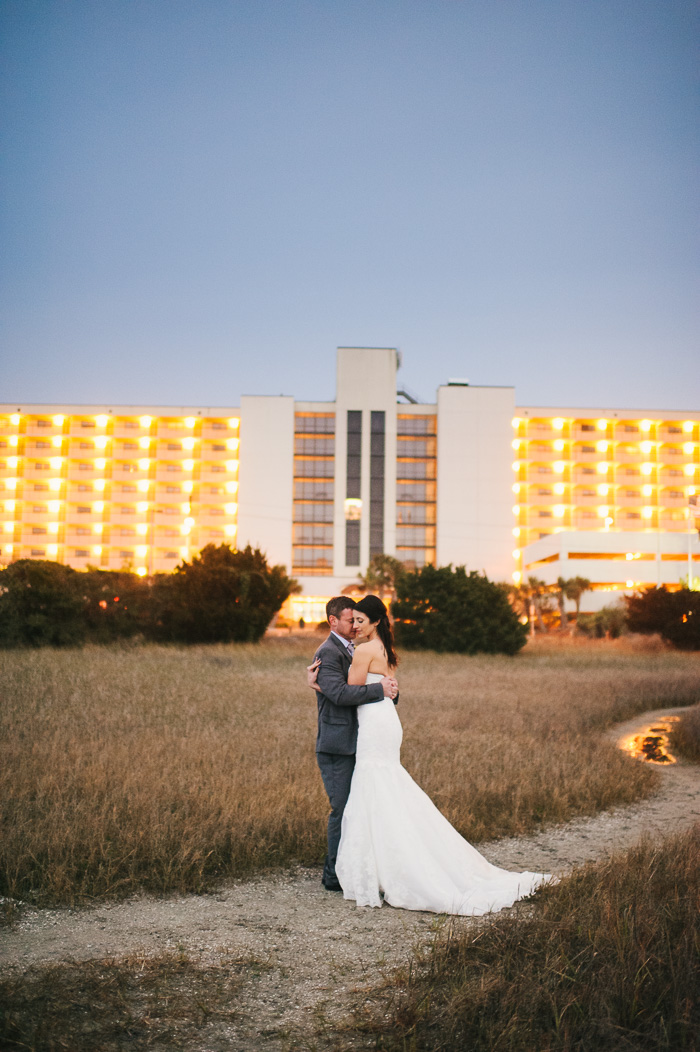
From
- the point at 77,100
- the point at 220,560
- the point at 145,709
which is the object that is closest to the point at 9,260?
the point at 77,100

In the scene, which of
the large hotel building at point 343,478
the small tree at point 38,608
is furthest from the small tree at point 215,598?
the large hotel building at point 343,478

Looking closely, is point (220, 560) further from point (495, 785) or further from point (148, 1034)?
point (148, 1034)

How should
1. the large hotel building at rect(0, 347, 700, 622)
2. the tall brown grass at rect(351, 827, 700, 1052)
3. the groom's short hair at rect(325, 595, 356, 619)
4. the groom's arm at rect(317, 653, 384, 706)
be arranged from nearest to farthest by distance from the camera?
the tall brown grass at rect(351, 827, 700, 1052) < the groom's arm at rect(317, 653, 384, 706) < the groom's short hair at rect(325, 595, 356, 619) < the large hotel building at rect(0, 347, 700, 622)

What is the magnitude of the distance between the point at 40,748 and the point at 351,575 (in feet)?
241

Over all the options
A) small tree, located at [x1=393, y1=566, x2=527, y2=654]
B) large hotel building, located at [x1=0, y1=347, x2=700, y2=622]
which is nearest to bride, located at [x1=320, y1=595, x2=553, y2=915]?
small tree, located at [x1=393, y1=566, x2=527, y2=654]

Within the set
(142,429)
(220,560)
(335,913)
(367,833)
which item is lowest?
(335,913)

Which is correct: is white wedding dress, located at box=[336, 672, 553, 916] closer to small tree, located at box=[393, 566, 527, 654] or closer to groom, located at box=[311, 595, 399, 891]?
groom, located at box=[311, 595, 399, 891]

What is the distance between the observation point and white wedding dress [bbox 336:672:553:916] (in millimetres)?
5180

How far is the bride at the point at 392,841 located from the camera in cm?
519

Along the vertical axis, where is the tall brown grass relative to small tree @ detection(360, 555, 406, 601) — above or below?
below

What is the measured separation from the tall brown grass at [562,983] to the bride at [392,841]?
1.73 feet

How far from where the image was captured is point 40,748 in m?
9.04

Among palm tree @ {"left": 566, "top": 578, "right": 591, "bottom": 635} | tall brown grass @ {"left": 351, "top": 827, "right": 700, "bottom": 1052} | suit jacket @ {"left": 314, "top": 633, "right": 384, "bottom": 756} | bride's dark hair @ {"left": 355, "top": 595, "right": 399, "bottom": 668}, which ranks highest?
palm tree @ {"left": 566, "top": 578, "right": 591, "bottom": 635}

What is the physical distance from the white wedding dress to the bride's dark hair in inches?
8.8
